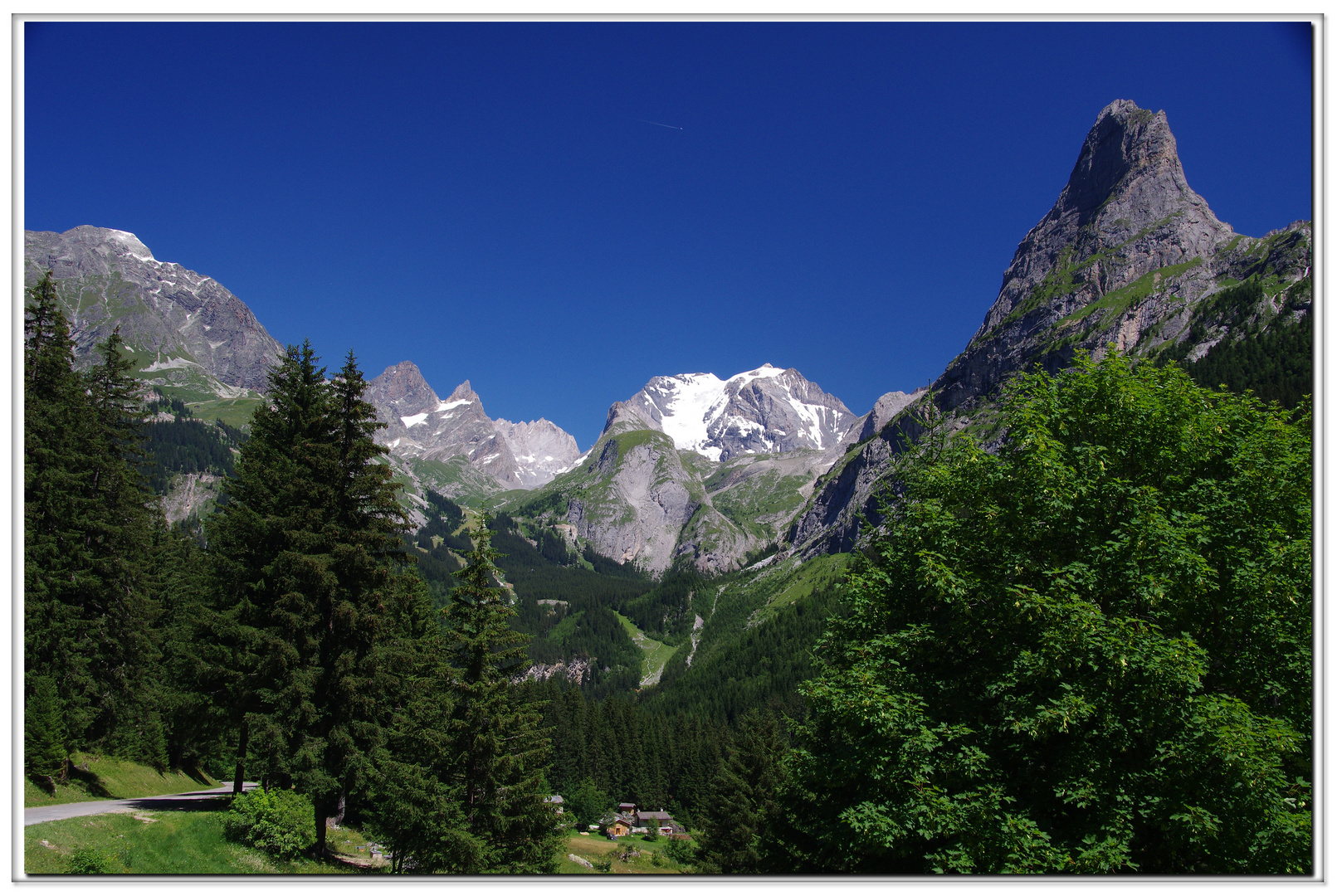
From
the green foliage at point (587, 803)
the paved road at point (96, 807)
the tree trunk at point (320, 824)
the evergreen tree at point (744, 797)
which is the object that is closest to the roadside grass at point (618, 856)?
the green foliage at point (587, 803)

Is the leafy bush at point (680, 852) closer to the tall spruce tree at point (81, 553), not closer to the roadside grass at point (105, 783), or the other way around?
the roadside grass at point (105, 783)

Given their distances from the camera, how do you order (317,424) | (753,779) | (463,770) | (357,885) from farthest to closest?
(753,779) → (317,424) → (463,770) → (357,885)

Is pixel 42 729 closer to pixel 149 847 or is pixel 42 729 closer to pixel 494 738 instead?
pixel 149 847

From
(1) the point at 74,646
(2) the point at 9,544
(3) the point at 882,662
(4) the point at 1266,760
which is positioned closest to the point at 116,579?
(1) the point at 74,646

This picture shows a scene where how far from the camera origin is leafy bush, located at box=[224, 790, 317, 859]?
18.5m

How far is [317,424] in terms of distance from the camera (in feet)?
82.7

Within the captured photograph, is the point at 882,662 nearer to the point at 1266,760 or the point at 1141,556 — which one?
the point at 1141,556

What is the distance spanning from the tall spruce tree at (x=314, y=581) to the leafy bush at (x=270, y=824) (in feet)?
7.47

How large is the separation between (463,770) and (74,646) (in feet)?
57.8

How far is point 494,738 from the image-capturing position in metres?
21.0

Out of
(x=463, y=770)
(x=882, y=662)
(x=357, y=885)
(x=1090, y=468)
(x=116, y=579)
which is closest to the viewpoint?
(x=357, y=885)

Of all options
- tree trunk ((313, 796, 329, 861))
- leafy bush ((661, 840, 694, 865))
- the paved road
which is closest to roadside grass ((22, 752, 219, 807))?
the paved road

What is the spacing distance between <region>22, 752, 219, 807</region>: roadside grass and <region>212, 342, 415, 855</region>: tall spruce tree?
244 inches

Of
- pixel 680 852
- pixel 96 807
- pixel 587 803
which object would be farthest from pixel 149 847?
pixel 587 803
